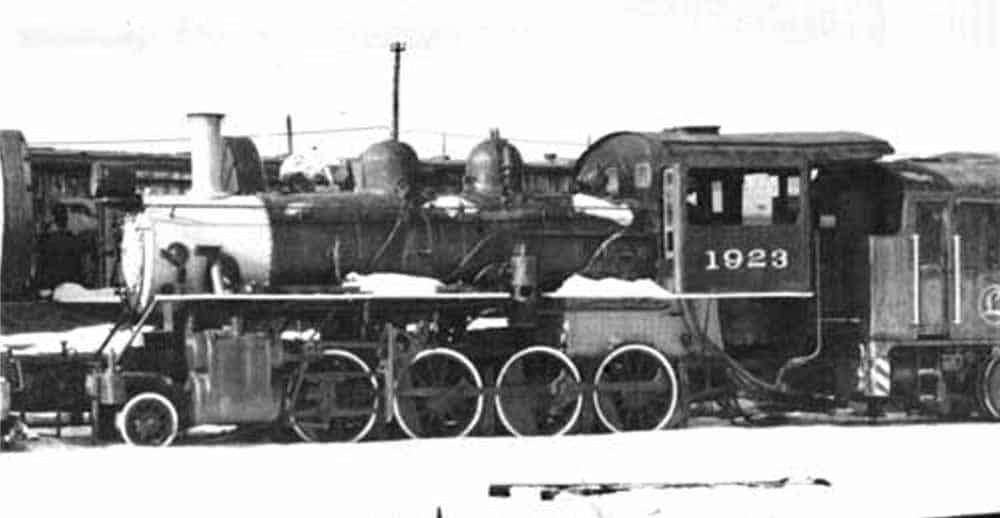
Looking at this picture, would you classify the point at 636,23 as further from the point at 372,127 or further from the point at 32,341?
the point at 32,341

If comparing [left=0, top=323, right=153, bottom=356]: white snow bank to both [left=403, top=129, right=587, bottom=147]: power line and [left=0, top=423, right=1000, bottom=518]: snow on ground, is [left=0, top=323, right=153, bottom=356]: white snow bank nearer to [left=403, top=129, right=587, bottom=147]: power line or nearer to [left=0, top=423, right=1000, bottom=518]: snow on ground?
[left=0, top=423, right=1000, bottom=518]: snow on ground

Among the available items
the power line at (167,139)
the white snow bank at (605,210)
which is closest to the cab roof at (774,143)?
the white snow bank at (605,210)

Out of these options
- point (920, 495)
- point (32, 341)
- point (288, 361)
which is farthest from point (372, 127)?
point (920, 495)

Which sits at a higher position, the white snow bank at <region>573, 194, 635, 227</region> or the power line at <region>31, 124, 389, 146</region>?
the power line at <region>31, 124, 389, 146</region>

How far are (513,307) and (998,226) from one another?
11.3ft

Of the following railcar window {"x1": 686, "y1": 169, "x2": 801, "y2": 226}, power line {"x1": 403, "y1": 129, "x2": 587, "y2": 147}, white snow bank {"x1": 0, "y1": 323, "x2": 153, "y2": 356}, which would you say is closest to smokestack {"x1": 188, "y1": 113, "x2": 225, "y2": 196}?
white snow bank {"x1": 0, "y1": 323, "x2": 153, "y2": 356}

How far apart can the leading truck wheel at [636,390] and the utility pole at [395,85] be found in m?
1.90

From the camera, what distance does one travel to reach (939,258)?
11.4 meters

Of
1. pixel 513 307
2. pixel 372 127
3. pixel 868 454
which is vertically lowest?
pixel 868 454

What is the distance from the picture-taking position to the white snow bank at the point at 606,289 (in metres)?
10.7

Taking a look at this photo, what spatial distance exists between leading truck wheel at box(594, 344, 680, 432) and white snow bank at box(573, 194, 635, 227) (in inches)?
32.2

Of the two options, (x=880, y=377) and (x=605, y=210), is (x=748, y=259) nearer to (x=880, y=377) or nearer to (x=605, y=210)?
(x=605, y=210)

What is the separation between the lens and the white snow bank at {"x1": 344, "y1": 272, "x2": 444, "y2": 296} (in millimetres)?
10305

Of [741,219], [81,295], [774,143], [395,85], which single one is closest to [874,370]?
[741,219]
